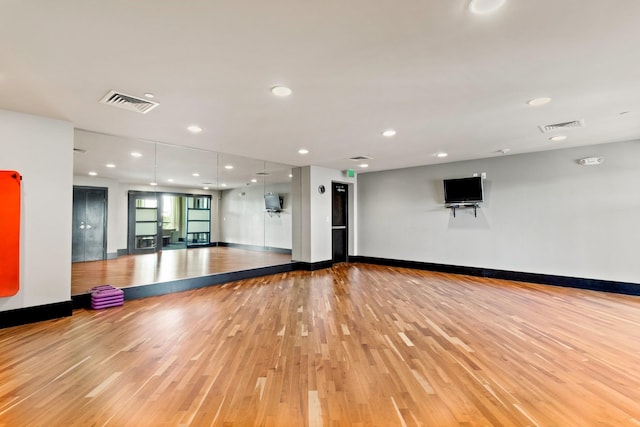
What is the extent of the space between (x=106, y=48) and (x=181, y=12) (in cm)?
90

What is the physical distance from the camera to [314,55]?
2475 mm

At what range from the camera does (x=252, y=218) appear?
7934mm

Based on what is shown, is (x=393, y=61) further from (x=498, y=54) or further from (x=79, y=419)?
(x=79, y=419)

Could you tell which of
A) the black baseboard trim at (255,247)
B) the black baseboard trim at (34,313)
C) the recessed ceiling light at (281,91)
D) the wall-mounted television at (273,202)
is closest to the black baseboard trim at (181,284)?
the black baseboard trim at (34,313)

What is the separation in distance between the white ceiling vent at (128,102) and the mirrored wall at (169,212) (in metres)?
1.64

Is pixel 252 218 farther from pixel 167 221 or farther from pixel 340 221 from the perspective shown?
pixel 340 221

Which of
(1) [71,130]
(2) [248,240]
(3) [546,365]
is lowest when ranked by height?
(3) [546,365]

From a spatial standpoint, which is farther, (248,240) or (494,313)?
(248,240)

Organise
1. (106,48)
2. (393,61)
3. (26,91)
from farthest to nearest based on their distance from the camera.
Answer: (26,91) → (393,61) → (106,48)

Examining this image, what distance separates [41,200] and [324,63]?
4.13 metres

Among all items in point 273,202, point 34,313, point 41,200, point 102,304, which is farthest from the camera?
point 273,202

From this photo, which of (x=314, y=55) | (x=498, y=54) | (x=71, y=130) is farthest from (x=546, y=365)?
(x=71, y=130)

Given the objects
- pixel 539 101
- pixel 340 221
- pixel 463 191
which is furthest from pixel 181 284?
pixel 463 191

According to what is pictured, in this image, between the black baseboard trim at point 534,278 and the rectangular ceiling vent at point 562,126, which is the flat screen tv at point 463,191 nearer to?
the black baseboard trim at point 534,278
